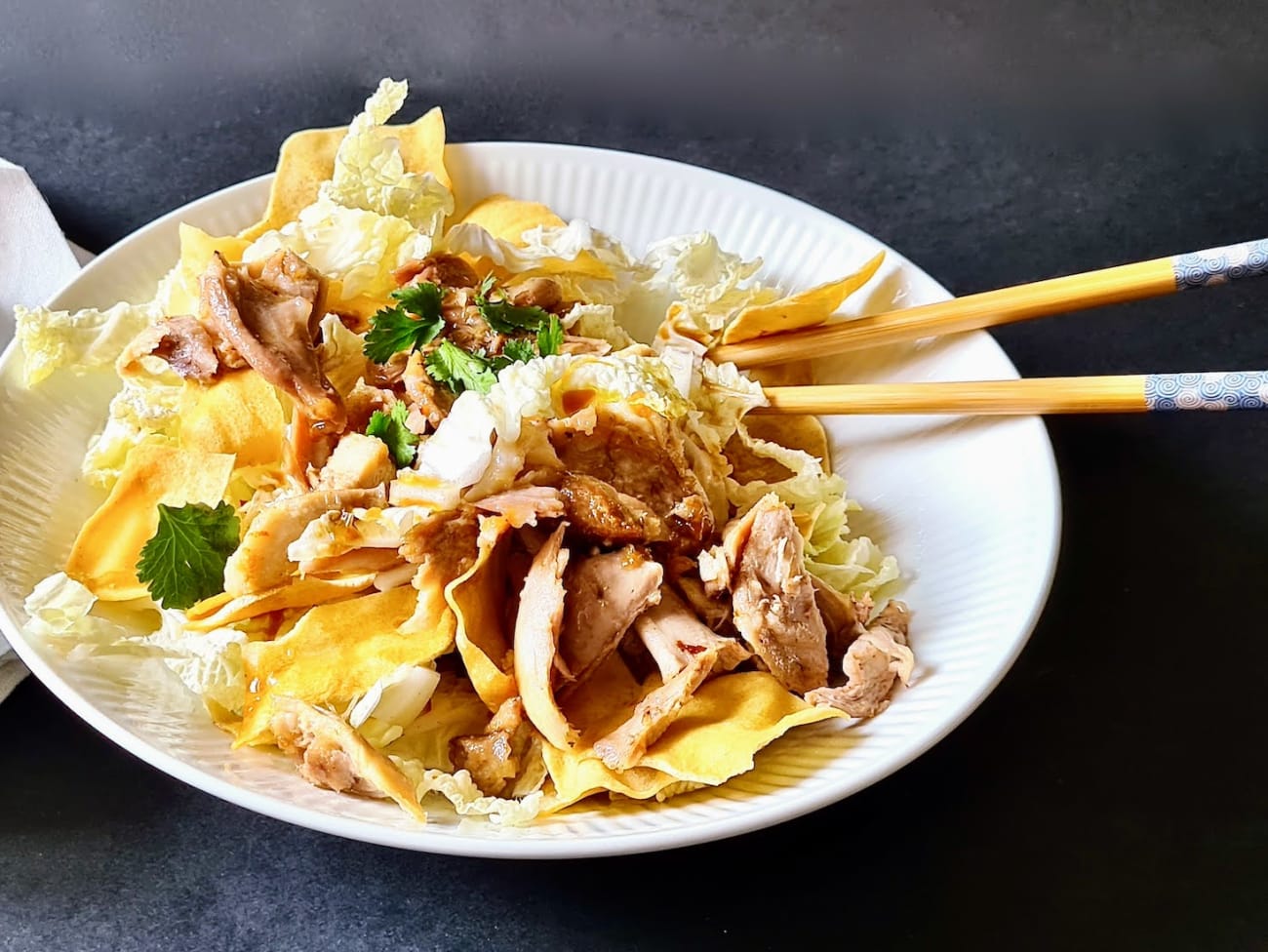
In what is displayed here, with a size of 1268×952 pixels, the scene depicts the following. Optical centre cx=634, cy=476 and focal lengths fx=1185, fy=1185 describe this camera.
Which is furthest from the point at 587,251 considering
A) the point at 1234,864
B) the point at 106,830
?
the point at 1234,864

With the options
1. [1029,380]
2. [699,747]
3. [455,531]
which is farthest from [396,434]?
[1029,380]

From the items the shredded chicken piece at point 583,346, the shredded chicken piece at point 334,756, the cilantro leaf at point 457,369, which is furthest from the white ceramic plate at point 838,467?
the cilantro leaf at point 457,369

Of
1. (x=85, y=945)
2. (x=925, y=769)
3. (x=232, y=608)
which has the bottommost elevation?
(x=85, y=945)

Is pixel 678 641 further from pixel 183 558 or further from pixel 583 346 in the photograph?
pixel 183 558

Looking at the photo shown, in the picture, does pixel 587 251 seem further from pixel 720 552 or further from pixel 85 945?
pixel 85 945

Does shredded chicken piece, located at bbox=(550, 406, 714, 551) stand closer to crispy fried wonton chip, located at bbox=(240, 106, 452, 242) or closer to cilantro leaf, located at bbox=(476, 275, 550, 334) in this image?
cilantro leaf, located at bbox=(476, 275, 550, 334)
